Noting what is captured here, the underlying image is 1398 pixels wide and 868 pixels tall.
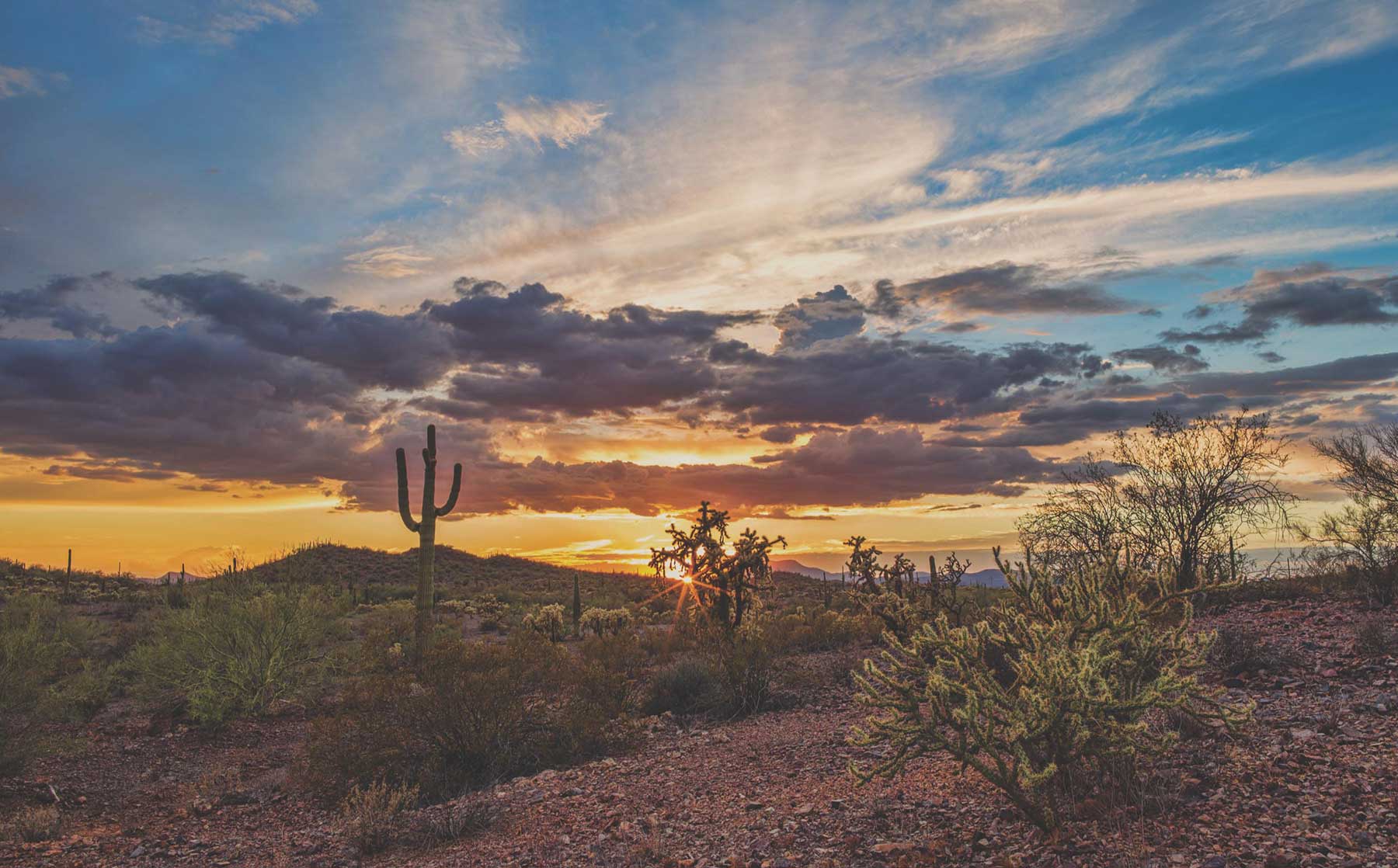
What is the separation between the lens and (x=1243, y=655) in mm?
10188

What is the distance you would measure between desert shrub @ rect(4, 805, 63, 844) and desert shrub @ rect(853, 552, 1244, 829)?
1057cm

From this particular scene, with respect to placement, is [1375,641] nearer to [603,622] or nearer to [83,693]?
[83,693]

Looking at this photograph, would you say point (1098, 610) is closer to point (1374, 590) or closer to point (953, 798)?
point (953, 798)

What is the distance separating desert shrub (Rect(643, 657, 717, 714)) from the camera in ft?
48.1

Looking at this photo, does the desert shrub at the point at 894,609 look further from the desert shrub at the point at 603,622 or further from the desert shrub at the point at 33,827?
the desert shrub at the point at 603,622

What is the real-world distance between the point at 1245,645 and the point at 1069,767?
5.58m

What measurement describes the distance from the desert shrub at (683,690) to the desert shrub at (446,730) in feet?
9.36

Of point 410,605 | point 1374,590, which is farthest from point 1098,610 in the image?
point 410,605

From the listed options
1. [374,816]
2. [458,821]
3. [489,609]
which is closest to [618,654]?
[458,821]

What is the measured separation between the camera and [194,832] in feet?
34.7

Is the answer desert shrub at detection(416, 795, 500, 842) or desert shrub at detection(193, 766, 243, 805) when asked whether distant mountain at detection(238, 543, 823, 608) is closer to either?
desert shrub at detection(193, 766, 243, 805)

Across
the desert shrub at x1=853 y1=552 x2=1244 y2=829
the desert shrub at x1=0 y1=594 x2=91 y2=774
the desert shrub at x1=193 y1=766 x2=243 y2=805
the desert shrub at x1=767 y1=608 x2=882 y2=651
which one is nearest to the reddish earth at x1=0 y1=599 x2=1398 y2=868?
the desert shrub at x1=193 y1=766 x2=243 y2=805

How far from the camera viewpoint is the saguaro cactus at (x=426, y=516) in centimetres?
1898

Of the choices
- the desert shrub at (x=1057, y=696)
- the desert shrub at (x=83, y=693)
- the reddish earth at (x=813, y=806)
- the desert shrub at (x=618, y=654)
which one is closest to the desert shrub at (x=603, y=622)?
the desert shrub at (x=618, y=654)
